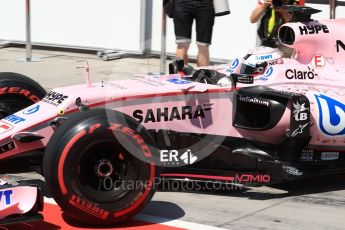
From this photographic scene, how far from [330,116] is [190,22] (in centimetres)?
310

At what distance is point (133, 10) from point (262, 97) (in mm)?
6716

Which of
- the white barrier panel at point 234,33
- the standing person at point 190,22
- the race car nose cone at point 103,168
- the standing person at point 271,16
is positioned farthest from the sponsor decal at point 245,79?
the white barrier panel at point 234,33

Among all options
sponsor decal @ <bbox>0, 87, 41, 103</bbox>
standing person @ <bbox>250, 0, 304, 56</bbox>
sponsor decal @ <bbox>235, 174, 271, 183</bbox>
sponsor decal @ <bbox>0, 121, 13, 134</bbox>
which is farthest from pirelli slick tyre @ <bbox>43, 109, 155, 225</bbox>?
standing person @ <bbox>250, 0, 304, 56</bbox>

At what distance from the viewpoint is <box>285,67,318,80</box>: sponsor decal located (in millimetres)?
6418

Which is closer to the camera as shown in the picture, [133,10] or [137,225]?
[137,225]

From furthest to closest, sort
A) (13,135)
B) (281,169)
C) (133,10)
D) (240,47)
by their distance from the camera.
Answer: (133,10), (240,47), (281,169), (13,135)

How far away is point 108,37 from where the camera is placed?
1282 cm

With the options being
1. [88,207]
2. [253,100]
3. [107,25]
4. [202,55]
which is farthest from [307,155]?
[107,25]

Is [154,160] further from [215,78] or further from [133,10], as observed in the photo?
[133,10]

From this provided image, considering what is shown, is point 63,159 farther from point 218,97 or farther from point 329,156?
point 329,156

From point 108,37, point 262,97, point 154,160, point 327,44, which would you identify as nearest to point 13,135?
point 154,160

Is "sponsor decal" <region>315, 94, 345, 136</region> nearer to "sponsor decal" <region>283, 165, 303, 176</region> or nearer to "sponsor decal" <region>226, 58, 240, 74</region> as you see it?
"sponsor decal" <region>283, 165, 303, 176</region>

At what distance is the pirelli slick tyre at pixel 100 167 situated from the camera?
16.5ft

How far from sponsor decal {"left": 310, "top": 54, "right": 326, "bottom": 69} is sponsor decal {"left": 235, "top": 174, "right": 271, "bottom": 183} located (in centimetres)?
121
